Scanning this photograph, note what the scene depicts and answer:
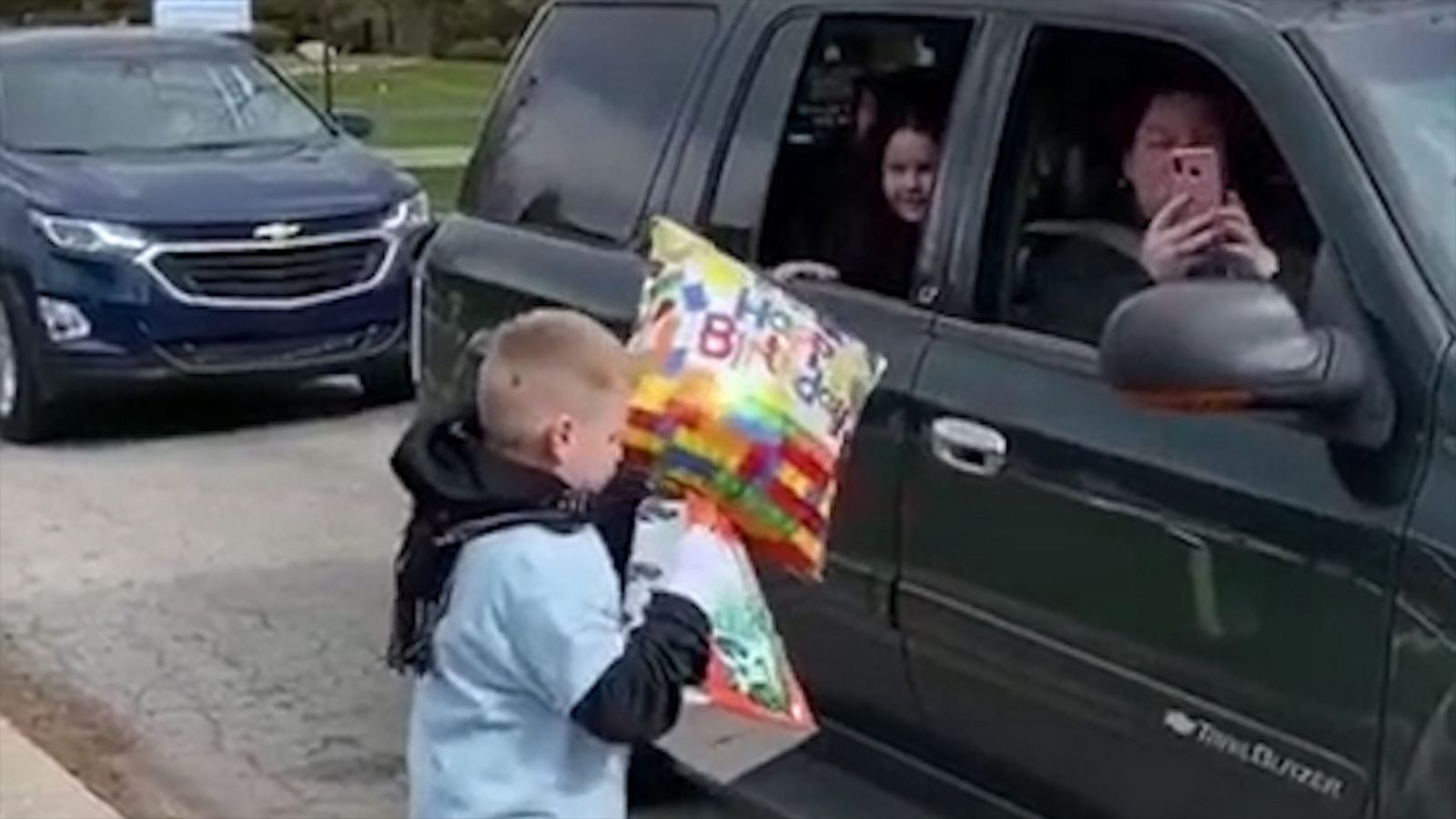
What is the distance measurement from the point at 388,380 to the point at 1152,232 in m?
8.23

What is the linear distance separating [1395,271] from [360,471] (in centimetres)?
722

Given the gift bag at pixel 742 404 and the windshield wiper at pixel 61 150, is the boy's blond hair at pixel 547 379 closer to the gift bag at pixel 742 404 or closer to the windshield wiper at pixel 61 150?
the gift bag at pixel 742 404

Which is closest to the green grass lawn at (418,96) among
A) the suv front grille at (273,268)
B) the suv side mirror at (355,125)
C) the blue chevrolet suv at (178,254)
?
the suv side mirror at (355,125)

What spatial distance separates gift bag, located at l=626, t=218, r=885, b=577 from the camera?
12.8 feet

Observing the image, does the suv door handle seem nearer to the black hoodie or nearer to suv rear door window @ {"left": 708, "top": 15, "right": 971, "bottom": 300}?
suv rear door window @ {"left": 708, "top": 15, "right": 971, "bottom": 300}

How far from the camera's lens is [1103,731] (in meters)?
4.59

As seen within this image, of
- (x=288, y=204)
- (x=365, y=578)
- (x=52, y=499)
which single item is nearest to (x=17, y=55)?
(x=288, y=204)

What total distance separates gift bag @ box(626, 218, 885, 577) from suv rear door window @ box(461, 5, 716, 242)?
2.00 metres

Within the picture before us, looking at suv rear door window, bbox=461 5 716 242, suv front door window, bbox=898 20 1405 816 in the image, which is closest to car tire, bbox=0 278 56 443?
suv rear door window, bbox=461 5 716 242

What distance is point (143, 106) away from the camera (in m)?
13.3

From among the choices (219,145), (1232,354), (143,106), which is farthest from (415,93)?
(1232,354)

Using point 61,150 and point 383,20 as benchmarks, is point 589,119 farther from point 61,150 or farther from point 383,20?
point 383,20

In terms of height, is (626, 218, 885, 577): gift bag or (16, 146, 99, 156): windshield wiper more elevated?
(626, 218, 885, 577): gift bag

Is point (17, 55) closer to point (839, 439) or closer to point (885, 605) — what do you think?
point (885, 605)
